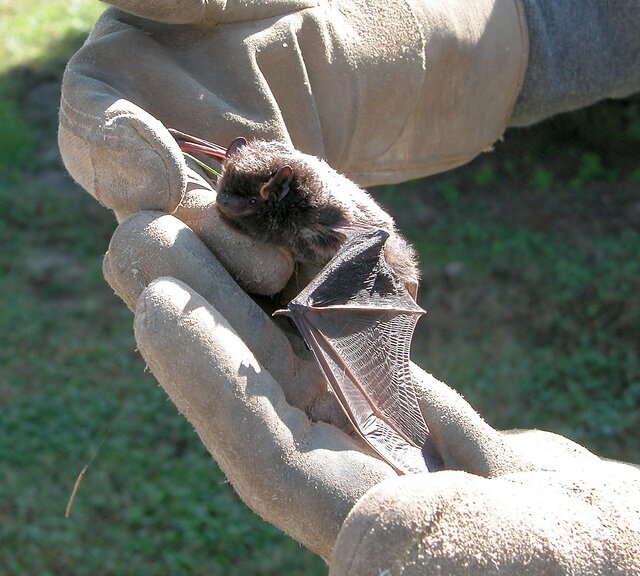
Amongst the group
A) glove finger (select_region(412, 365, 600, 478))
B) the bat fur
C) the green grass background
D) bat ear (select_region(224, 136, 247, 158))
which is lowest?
the green grass background

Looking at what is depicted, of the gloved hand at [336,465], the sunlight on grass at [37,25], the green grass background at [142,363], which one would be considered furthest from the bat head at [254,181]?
the sunlight on grass at [37,25]

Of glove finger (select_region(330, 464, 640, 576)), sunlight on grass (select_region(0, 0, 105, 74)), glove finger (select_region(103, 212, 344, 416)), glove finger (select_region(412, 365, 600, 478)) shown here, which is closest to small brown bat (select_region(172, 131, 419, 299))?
glove finger (select_region(103, 212, 344, 416))

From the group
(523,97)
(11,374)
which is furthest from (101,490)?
(523,97)

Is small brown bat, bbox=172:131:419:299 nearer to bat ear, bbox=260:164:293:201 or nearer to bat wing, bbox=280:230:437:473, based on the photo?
bat ear, bbox=260:164:293:201

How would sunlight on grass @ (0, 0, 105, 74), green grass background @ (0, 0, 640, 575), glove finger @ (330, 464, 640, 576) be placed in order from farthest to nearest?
sunlight on grass @ (0, 0, 105, 74)
green grass background @ (0, 0, 640, 575)
glove finger @ (330, 464, 640, 576)

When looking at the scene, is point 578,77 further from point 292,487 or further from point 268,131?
point 292,487

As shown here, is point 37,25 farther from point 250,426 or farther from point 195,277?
point 250,426
